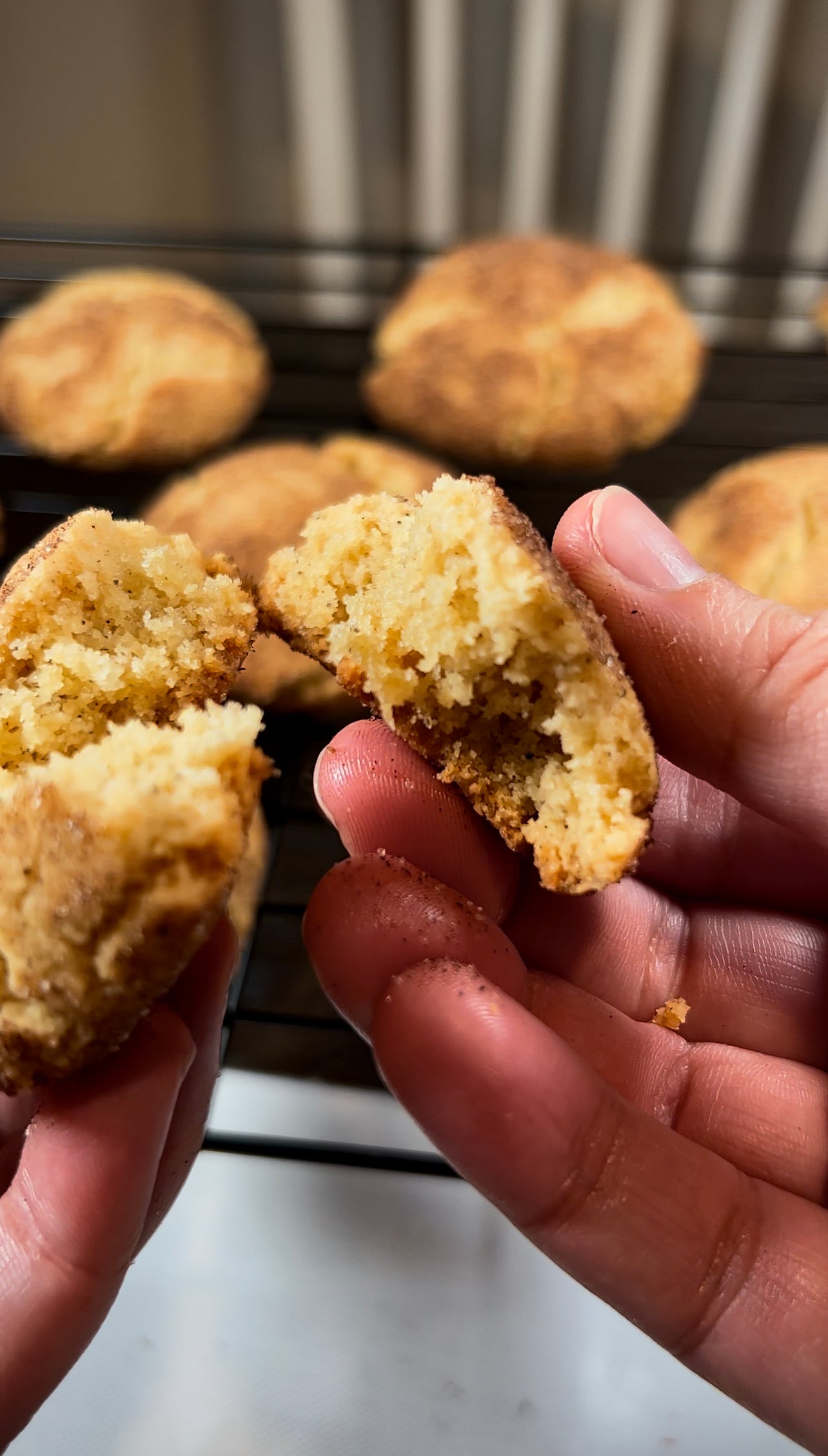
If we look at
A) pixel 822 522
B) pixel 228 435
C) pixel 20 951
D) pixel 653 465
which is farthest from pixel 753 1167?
pixel 228 435

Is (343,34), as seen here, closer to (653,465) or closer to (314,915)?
(653,465)

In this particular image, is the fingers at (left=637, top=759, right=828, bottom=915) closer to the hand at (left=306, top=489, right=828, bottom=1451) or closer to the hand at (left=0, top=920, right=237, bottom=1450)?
the hand at (left=306, top=489, right=828, bottom=1451)

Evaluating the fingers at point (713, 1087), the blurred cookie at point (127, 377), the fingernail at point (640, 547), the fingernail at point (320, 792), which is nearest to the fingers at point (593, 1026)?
the fingers at point (713, 1087)

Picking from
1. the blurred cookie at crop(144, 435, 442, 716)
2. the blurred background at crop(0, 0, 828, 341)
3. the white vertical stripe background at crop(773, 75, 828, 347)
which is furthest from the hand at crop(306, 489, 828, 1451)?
the blurred background at crop(0, 0, 828, 341)

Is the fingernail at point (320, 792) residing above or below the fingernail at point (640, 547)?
below

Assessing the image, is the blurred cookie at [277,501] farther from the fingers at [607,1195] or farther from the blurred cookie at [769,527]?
the fingers at [607,1195]

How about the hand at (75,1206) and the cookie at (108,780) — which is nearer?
the cookie at (108,780)
